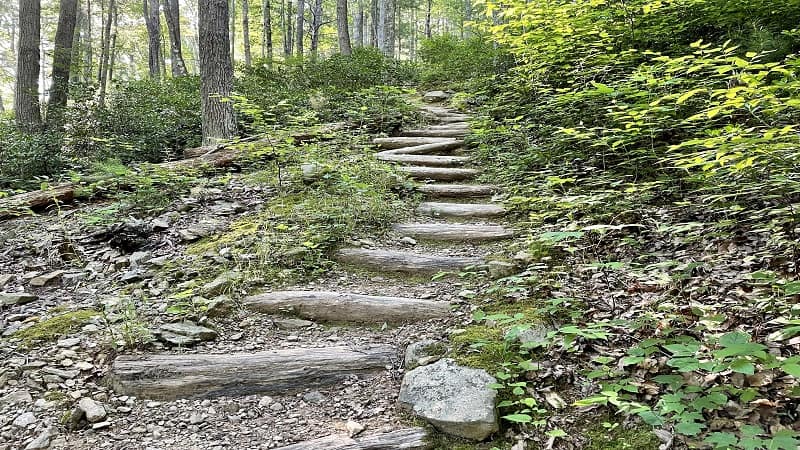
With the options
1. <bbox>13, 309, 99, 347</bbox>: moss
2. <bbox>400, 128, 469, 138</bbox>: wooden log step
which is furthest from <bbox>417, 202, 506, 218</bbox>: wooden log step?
<bbox>13, 309, 99, 347</bbox>: moss

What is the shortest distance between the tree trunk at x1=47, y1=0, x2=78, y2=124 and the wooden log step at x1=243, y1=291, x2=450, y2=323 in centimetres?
779

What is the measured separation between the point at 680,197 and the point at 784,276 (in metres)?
1.49

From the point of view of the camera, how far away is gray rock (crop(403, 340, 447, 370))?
104 inches

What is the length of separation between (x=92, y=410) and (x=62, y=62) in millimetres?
9661

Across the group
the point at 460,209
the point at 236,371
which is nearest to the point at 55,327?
the point at 236,371

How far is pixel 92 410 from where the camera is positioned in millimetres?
2412

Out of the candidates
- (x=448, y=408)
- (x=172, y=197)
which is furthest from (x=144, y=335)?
(x=172, y=197)

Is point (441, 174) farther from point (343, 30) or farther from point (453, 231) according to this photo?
point (343, 30)

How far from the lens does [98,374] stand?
267 centimetres

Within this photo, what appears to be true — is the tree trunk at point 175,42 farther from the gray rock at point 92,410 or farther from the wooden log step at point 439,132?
the gray rock at point 92,410

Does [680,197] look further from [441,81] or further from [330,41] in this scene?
[330,41]

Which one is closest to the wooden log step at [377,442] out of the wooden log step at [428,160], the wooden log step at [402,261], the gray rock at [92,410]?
the gray rock at [92,410]

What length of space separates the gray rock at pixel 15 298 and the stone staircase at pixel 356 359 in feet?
4.95

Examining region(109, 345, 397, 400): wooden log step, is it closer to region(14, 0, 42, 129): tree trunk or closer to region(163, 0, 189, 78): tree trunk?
region(14, 0, 42, 129): tree trunk
